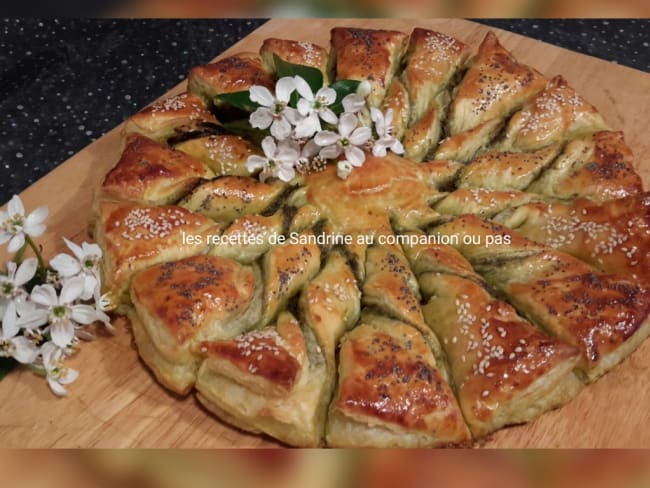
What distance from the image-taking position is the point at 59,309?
10.6 feet

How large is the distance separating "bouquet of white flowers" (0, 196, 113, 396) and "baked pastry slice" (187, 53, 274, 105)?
1301mm

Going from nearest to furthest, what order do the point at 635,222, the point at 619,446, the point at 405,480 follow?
1. the point at 405,480
2. the point at 619,446
3. the point at 635,222

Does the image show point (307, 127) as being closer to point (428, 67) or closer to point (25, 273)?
point (428, 67)

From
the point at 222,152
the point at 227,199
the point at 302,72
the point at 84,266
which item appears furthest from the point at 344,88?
the point at 84,266

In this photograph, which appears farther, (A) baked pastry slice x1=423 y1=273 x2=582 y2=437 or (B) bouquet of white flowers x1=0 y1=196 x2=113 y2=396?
(B) bouquet of white flowers x1=0 y1=196 x2=113 y2=396

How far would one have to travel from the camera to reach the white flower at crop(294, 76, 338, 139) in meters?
3.65

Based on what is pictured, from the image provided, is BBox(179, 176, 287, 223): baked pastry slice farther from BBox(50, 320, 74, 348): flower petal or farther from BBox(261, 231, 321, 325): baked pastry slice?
BBox(50, 320, 74, 348): flower petal

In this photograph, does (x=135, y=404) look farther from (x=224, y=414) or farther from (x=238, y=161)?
(x=238, y=161)

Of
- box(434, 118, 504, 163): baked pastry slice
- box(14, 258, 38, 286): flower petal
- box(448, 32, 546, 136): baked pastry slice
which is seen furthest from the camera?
box(448, 32, 546, 136): baked pastry slice

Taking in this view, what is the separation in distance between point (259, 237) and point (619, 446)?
1835 millimetres

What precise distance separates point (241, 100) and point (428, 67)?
1156mm

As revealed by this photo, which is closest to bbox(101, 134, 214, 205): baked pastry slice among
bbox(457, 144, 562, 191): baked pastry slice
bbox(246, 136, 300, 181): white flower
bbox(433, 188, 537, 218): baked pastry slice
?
bbox(246, 136, 300, 181): white flower

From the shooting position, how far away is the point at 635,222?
3.55 m

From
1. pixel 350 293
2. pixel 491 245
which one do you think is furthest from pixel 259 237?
pixel 491 245
